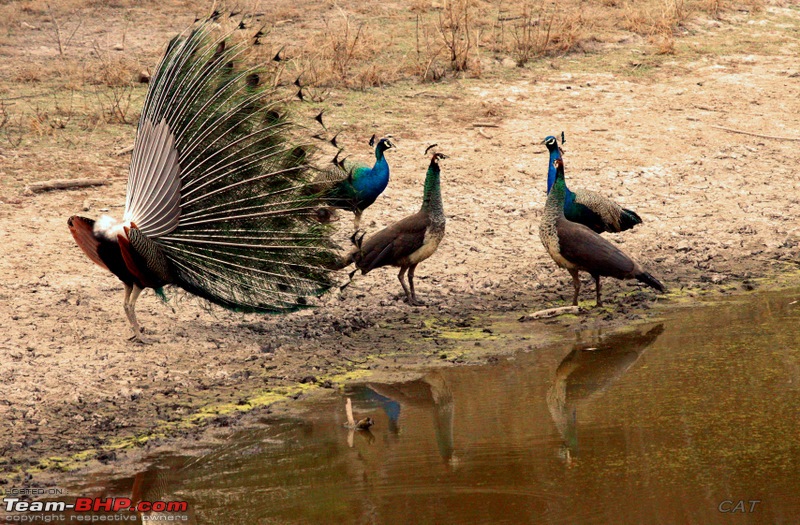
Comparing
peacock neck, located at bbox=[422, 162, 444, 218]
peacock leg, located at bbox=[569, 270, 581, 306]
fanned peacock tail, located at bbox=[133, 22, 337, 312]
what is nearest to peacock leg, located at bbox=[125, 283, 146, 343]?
fanned peacock tail, located at bbox=[133, 22, 337, 312]

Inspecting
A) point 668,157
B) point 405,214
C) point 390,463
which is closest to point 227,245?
point 390,463

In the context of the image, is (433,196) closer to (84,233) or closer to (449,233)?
(449,233)

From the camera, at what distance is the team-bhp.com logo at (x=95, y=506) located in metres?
5.42

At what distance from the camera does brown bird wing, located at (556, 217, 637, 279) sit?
341 inches

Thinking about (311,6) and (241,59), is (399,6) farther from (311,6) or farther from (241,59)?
(241,59)

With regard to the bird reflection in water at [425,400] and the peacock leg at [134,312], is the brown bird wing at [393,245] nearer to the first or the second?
the bird reflection in water at [425,400]

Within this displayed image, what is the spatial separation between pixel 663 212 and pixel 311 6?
7437 mm

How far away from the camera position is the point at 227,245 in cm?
756

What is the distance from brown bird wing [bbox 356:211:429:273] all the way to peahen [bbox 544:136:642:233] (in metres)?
1.43

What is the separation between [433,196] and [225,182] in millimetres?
2096

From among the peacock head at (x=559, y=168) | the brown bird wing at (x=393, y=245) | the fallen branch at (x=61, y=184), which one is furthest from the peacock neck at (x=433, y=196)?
the fallen branch at (x=61, y=184)

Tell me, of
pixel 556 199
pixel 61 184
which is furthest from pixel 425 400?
pixel 61 184

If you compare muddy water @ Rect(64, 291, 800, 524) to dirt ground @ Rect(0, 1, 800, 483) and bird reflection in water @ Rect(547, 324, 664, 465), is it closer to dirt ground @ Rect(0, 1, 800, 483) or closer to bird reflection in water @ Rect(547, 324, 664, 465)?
bird reflection in water @ Rect(547, 324, 664, 465)

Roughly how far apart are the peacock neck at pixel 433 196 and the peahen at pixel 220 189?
140cm
